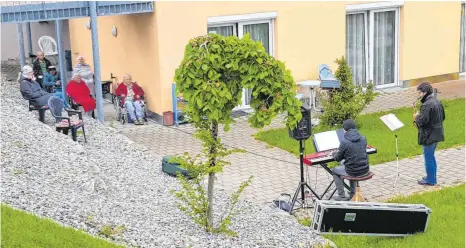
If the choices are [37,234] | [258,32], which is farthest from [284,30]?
[37,234]

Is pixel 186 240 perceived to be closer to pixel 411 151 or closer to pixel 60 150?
pixel 60 150

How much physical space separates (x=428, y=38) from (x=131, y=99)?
29.0 ft

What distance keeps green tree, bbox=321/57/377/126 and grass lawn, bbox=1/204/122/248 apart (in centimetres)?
738

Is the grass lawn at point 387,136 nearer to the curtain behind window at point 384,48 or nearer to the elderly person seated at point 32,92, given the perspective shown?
the curtain behind window at point 384,48

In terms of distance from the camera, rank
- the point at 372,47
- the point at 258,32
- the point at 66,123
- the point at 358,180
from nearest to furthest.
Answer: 1. the point at 358,180
2. the point at 66,123
3. the point at 258,32
4. the point at 372,47

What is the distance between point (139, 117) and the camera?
54.8 ft

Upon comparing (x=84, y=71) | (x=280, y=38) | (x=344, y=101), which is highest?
(x=280, y=38)

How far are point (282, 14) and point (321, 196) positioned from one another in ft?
24.7

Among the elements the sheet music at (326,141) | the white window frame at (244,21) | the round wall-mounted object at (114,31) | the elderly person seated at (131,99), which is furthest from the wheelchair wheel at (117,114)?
the sheet music at (326,141)

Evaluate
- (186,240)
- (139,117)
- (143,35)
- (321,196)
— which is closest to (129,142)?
(139,117)

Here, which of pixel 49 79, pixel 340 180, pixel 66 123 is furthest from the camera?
pixel 49 79

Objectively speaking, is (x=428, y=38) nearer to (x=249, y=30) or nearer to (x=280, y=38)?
(x=280, y=38)

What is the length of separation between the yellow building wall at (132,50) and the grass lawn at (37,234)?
8.66 meters

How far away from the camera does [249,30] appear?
57.9 feet
